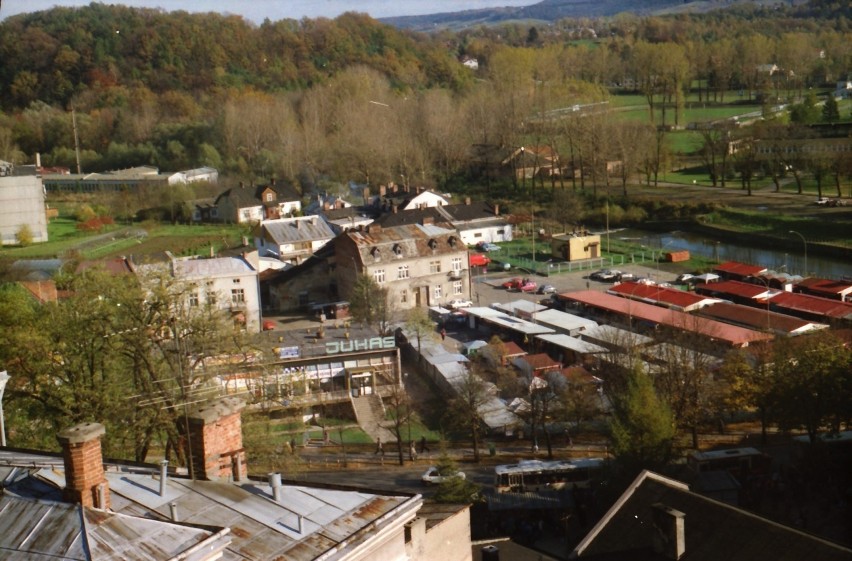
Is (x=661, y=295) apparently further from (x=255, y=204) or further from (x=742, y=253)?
(x=255, y=204)

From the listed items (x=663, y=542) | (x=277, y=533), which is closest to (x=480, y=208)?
(x=663, y=542)

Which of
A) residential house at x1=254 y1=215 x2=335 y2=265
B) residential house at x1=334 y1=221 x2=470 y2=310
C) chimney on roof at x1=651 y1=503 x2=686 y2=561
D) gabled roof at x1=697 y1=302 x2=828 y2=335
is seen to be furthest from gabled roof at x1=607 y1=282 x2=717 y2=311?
chimney on roof at x1=651 y1=503 x2=686 y2=561

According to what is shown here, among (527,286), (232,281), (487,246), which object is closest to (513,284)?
(527,286)

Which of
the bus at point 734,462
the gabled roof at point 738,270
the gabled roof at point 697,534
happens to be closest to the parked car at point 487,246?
the gabled roof at point 738,270

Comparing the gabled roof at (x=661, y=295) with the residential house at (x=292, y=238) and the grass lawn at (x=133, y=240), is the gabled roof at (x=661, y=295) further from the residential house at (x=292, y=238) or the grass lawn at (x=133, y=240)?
the grass lawn at (x=133, y=240)

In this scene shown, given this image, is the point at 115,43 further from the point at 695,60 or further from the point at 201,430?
the point at 201,430
